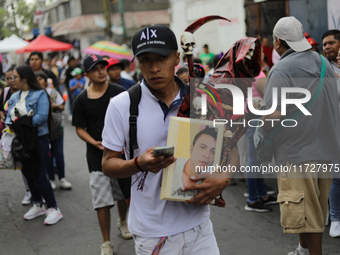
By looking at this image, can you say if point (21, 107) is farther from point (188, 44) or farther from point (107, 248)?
point (188, 44)

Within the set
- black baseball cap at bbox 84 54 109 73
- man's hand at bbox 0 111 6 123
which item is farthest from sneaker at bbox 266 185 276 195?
man's hand at bbox 0 111 6 123

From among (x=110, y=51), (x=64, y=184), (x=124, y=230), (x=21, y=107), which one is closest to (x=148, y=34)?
(x=124, y=230)

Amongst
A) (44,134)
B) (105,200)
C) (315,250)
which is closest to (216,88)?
(315,250)

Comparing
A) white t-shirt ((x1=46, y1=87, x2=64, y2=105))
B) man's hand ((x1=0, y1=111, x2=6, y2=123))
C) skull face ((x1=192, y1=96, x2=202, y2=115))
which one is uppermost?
skull face ((x1=192, y1=96, x2=202, y2=115))

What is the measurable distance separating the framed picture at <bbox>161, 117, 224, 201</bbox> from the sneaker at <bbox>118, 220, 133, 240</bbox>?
290 centimetres

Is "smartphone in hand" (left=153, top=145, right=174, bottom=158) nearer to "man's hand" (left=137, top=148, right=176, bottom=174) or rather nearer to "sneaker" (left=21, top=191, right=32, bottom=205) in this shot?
"man's hand" (left=137, top=148, right=176, bottom=174)

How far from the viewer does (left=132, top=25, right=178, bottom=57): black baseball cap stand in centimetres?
237

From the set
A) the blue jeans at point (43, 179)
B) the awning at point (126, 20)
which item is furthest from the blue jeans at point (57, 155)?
the awning at point (126, 20)

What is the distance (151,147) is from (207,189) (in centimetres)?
37

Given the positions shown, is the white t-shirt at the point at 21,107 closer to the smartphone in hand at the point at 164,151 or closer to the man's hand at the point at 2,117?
the man's hand at the point at 2,117

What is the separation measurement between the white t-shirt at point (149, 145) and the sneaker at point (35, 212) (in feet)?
12.6

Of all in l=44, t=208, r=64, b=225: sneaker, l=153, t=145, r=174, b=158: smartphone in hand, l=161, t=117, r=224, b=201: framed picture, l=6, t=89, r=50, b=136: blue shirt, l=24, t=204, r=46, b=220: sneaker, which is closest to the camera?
l=153, t=145, r=174, b=158: smartphone in hand

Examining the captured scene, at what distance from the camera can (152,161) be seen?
7.22 feet

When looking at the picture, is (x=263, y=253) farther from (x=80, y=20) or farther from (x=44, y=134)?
(x=80, y=20)
